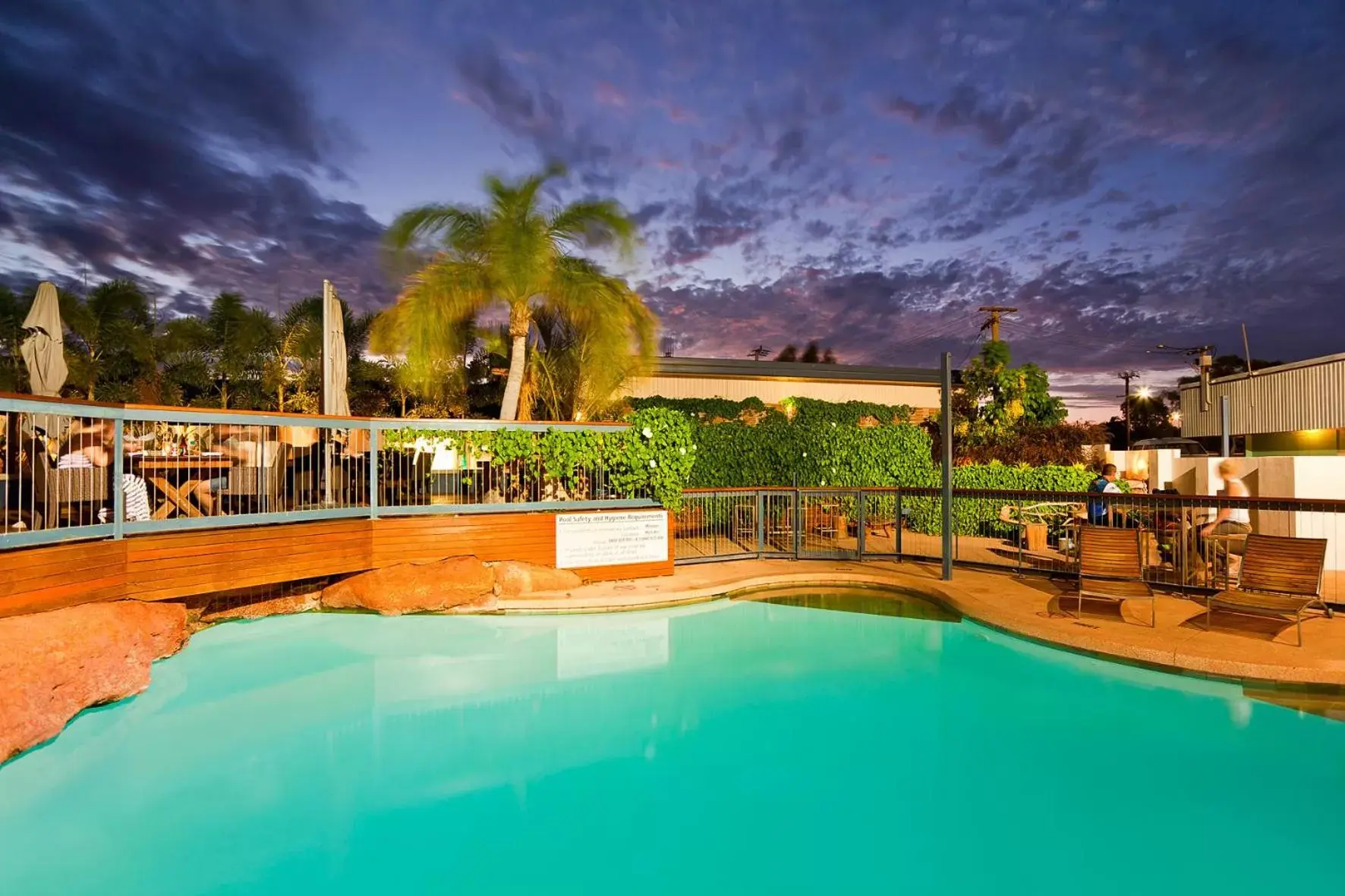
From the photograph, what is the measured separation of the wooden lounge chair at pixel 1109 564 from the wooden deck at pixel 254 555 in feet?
19.1

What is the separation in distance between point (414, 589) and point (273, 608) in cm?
203

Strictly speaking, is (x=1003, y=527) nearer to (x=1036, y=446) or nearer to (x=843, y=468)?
(x=843, y=468)

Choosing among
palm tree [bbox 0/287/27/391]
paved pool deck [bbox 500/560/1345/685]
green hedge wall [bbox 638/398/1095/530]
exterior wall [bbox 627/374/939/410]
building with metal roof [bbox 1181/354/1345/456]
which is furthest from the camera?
A: exterior wall [bbox 627/374/939/410]

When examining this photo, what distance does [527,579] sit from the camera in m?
9.53

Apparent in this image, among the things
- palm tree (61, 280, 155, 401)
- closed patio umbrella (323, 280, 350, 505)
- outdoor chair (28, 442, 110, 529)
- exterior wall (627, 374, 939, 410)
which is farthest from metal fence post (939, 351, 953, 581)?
palm tree (61, 280, 155, 401)

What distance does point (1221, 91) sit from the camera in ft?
49.5

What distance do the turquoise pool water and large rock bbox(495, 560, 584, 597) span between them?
1681 mm

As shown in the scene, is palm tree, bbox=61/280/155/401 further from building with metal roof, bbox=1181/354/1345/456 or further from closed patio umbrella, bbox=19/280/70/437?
building with metal roof, bbox=1181/354/1345/456

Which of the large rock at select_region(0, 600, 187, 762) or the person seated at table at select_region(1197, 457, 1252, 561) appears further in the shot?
the person seated at table at select_region(1197, 457, 1252, 561)

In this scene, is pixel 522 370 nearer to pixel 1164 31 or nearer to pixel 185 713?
pixel 185 713

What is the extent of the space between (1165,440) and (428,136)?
106 ft

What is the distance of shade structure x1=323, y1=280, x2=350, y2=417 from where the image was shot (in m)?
9.80

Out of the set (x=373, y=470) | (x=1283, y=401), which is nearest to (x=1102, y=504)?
(x=373, y=470)

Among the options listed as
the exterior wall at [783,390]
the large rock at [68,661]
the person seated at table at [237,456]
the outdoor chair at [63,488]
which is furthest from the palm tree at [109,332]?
the large rock at [68,661]
